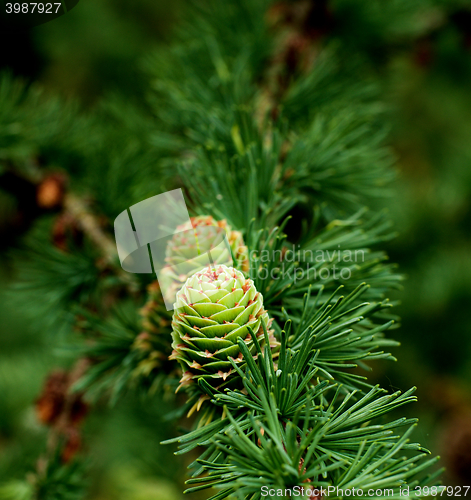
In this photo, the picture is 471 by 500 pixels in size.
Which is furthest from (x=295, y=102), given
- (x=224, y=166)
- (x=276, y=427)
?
(x=276, y=427)

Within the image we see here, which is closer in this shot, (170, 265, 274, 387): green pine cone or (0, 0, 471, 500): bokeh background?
(170, 265, 274, 387): green pine cone

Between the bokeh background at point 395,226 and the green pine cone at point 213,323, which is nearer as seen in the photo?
the green pine cone at point 213,323

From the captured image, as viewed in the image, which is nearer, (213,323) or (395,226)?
(213,323)

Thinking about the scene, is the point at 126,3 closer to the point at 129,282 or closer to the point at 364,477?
the point at 129,282
